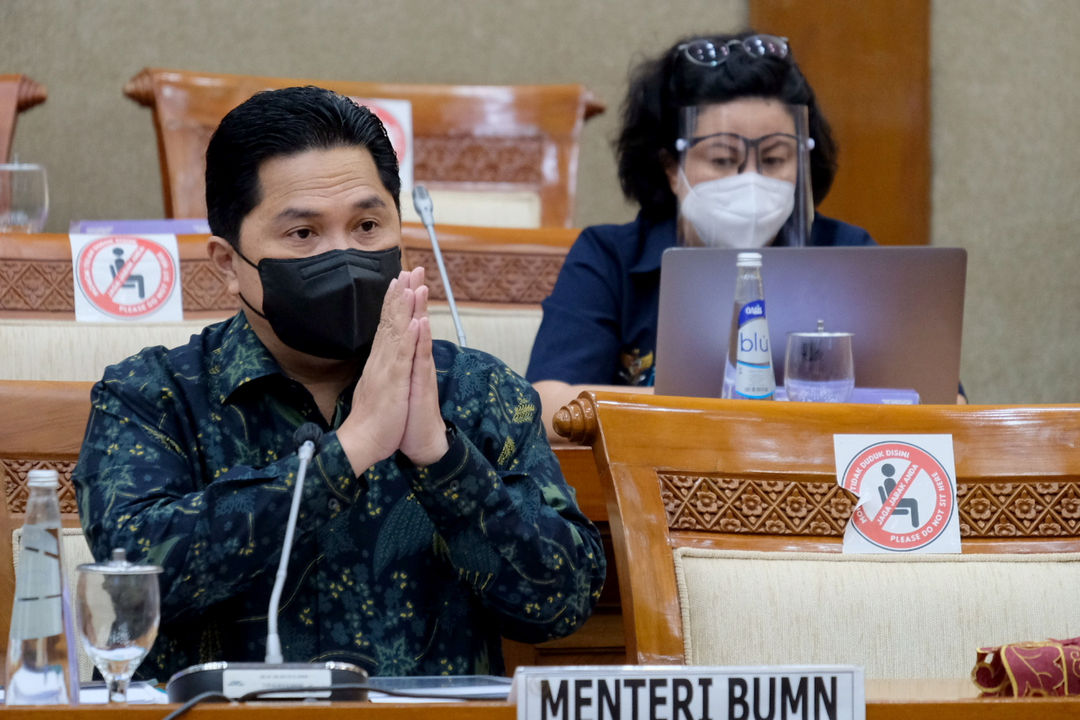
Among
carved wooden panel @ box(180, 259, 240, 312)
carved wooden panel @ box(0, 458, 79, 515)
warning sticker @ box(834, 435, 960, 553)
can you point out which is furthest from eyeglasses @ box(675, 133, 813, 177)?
carved wooden panel @ box(0, 458, 79, 515)

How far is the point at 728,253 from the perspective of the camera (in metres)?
1.75

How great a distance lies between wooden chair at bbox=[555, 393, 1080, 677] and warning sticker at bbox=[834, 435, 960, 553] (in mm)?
13

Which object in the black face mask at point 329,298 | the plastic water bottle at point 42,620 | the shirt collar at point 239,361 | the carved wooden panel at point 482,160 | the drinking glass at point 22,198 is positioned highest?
the carved wooden panel at point 482,160

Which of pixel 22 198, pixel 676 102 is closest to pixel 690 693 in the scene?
pixel 676 102

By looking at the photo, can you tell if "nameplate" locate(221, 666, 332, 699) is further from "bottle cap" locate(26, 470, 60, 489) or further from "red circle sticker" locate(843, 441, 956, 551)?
"red circle sticker" locate(843, 441, 956, 551)

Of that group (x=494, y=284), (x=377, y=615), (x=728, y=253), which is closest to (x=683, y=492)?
(x=377, y=615)

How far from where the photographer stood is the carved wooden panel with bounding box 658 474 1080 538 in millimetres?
1312

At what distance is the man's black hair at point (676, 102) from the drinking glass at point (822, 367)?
68 centimetres

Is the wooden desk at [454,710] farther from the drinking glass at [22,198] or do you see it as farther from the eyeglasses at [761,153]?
the drinking glass at [22,198]

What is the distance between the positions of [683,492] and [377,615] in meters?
0.32

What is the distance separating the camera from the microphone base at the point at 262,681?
90cm

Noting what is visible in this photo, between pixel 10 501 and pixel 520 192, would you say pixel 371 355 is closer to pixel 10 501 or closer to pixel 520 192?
pixel 10 501

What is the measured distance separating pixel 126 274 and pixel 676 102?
98 cm

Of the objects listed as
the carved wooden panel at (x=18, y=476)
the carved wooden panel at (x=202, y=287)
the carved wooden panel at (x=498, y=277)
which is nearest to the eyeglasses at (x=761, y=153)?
the carved wooden panel at (x=498, y=277)
